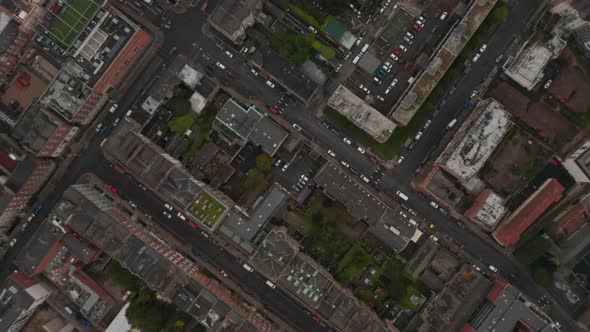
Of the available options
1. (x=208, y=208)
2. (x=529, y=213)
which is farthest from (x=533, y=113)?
(x=208, y=208)

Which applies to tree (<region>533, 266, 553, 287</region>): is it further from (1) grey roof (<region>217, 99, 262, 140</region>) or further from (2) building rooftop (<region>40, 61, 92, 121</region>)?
(2) building rooftop (<region>40, 61, 92, 121</region>)

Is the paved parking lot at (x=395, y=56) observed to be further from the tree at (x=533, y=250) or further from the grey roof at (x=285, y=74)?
the tree at (x=533, y=250)

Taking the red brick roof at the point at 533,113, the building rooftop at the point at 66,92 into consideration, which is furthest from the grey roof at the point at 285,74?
the red brick roof at the point at 533,113

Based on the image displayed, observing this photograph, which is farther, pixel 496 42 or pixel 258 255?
pixel 496 42

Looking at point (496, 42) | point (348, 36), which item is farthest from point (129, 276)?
point (496, 42)

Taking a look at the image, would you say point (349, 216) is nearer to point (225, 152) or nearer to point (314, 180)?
point (314, 180)

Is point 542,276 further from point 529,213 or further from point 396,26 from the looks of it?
point 396,26

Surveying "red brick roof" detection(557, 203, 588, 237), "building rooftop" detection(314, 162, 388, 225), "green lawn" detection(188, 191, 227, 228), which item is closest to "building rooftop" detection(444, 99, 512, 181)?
"building rooftop" detection(314, 162, 388, 225)
